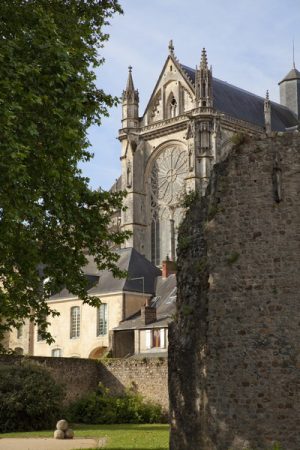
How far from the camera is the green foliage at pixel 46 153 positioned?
12.5m

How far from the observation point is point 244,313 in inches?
448

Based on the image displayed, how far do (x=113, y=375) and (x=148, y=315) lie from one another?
229 inches

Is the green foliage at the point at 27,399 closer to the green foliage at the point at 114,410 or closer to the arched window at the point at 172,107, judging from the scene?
the green foliage at the point at 114,410

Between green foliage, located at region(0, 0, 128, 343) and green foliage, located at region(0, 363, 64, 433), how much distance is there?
31.3ft

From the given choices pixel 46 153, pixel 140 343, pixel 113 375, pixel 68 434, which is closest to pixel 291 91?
pixel 140 343

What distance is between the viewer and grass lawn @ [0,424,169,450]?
18200 millimetres

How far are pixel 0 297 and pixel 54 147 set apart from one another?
9.61 ft

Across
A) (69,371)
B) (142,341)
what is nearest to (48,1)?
(69,371)

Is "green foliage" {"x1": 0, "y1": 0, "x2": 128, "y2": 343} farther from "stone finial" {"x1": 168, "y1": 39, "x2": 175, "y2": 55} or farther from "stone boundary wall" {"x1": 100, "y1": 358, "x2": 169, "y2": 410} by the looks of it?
"stone finial" {"x1": 168, "y1": 39, "x2": 175, "y2": 55}

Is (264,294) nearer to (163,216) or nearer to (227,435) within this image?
(227,435)

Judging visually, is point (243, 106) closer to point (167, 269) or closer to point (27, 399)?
point (167, 269)

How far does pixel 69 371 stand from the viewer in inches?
1200

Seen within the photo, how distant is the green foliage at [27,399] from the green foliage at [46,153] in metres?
9.55

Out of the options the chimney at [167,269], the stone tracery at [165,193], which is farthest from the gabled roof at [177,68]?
the chimney at [167,269]
